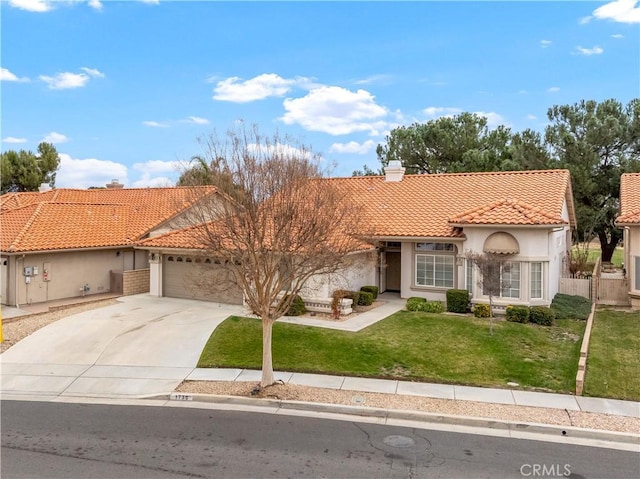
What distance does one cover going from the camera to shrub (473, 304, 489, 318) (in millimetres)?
17328

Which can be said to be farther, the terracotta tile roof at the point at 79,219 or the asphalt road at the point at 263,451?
the terracotta tile roof at the point at 79,219

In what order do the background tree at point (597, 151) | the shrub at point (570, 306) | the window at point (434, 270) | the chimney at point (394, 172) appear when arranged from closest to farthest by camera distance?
1. the shrub at point (570, 306)
2. the window at point (434, 270)
3. the chimney at point (394, 172)
4. the background tree at point (597, 151)

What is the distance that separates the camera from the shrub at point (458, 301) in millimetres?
18173

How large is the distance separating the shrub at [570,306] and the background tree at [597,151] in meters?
13.7

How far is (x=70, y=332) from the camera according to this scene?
1561 centimetres

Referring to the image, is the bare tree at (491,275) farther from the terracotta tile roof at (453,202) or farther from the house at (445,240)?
the terracotta tile roof at (453,202)

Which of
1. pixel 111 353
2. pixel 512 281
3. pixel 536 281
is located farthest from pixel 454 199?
pixel 111 353

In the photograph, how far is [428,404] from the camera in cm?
1005

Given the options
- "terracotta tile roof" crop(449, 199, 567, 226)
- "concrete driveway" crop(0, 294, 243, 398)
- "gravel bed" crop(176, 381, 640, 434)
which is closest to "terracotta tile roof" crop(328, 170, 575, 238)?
"terracotta tile roof" crop(449, 199, 567, 226)

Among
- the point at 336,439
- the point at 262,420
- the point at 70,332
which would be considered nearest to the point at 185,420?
the point at 262,420

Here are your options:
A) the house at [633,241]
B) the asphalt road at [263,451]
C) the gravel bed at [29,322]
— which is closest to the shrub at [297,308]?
the asphalt road at [263,451]

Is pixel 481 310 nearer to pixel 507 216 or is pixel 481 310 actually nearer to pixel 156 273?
pixel 507 216

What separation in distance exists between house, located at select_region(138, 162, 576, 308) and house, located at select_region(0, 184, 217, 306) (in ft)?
8.61

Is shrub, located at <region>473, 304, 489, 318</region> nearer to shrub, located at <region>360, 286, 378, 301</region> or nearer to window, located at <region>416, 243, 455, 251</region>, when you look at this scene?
window, located at <region>416, 243, 455, 251</region>
